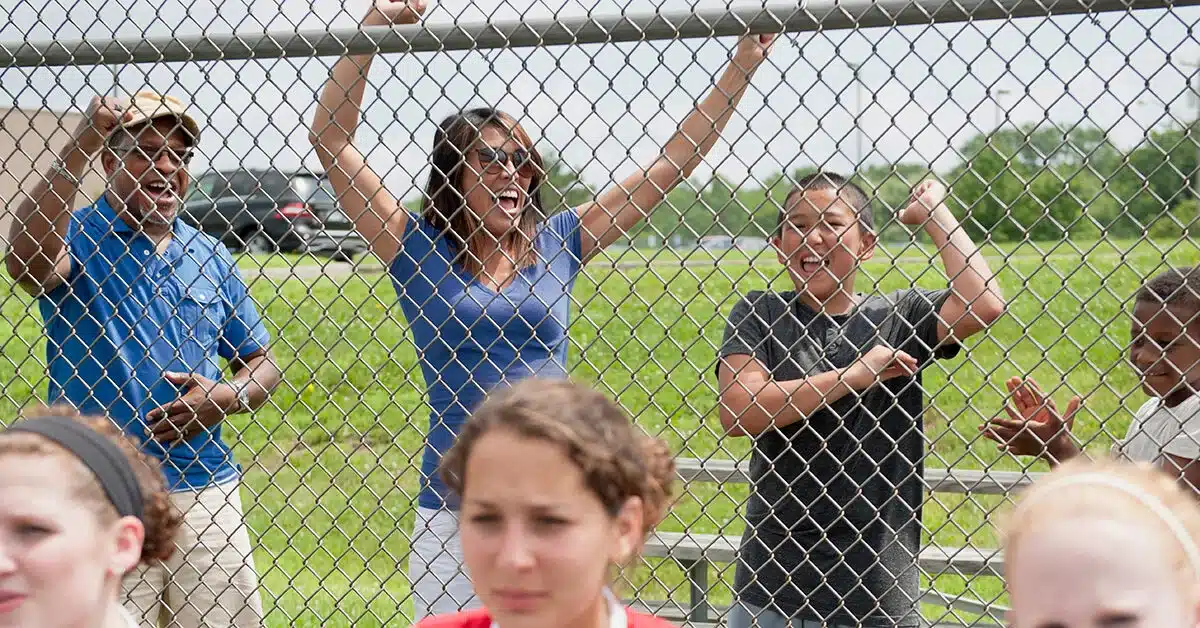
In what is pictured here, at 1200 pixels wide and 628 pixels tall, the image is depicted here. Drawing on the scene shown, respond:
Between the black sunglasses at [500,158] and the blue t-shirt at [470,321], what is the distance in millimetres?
164

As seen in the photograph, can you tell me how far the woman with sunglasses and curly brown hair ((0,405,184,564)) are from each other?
0.82 meters

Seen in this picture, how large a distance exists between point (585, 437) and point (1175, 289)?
66.2 inches

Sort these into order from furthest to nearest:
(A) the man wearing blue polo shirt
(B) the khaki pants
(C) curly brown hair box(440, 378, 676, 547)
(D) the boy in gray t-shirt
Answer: (B) the khaki pants
(A) the man wearing blue polo shirt
(D) the boy in gray t-shirt
(C) curly brown hair box(440, 378, 676, 547)

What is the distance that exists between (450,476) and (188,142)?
1973mm

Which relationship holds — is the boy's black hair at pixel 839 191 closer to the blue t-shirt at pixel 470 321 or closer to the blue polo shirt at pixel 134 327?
the blue t-shirt at pixel 470 321

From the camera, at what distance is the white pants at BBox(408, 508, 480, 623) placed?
309 centimetres

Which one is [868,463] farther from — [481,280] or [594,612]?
[594,612]

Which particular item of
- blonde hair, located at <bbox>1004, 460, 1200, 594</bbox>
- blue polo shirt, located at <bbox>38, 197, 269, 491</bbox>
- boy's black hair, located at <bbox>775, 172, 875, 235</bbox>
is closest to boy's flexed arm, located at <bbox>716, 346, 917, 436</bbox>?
boy's black hair, located at <bbox>775, 172, 875, 235</bbox>

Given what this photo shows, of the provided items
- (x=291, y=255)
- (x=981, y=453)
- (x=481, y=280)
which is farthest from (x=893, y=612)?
(x=291, y=255)

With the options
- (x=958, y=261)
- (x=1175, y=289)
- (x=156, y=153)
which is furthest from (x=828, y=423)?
(x=156, y=153)

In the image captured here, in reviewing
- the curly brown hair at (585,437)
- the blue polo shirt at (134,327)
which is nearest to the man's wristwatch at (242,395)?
the blue polo shirt at (134,327)

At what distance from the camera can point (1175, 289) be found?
288cm

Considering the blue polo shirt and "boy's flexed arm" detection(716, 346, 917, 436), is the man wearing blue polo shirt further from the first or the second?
"boy's flexed arm" detection(716, 346, 917, 436)

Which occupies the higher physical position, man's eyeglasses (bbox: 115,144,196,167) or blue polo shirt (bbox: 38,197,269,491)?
man's eyeglasses (bbox: 115,144,196,167)
